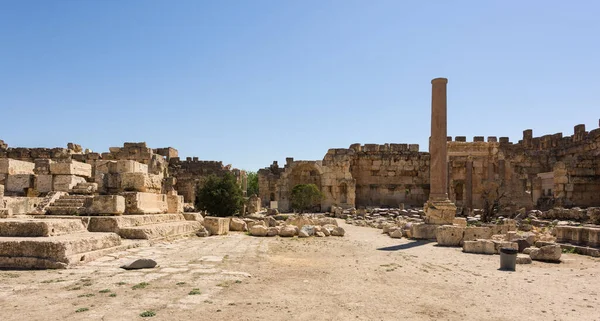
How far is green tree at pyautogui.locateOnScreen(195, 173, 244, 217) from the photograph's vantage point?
19969 millimetres

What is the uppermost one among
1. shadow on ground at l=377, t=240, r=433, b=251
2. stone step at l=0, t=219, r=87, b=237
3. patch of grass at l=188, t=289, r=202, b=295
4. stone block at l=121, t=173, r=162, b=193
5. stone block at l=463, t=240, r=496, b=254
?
stone block at l=121, t=173, r=162, b=193

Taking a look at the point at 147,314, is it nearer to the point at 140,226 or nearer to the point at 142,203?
the point at 140,226

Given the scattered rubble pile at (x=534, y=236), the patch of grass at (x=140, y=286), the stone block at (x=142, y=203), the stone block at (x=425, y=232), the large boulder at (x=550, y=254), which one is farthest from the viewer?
the stone block at (x=425, y=232)

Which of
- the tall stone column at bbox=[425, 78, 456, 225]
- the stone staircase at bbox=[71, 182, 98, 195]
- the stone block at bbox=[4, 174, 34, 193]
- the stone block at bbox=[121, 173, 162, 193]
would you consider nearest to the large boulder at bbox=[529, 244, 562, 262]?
the tall stone column at bbox=[425, 78, 456, 225]

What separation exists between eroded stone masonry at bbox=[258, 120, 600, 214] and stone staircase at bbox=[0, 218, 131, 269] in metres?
19.4

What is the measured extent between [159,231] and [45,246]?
4.16m

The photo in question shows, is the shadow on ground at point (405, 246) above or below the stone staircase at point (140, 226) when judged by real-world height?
below

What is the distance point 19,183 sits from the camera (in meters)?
13.2

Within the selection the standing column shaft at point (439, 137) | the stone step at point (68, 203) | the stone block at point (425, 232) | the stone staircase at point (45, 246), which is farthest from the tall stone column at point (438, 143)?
the stone step at point (68, 203)

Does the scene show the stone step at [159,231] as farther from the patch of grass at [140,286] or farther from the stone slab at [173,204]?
the patch of grass at [140,286]

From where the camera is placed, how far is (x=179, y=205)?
14320mm

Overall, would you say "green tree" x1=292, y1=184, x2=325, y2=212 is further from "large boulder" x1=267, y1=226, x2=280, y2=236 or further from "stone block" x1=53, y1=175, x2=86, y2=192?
"stone block" x1=53, y1=175, x2=86, y2=192

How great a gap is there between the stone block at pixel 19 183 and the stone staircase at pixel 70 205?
7.75ft

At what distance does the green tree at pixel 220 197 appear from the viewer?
19969mm
